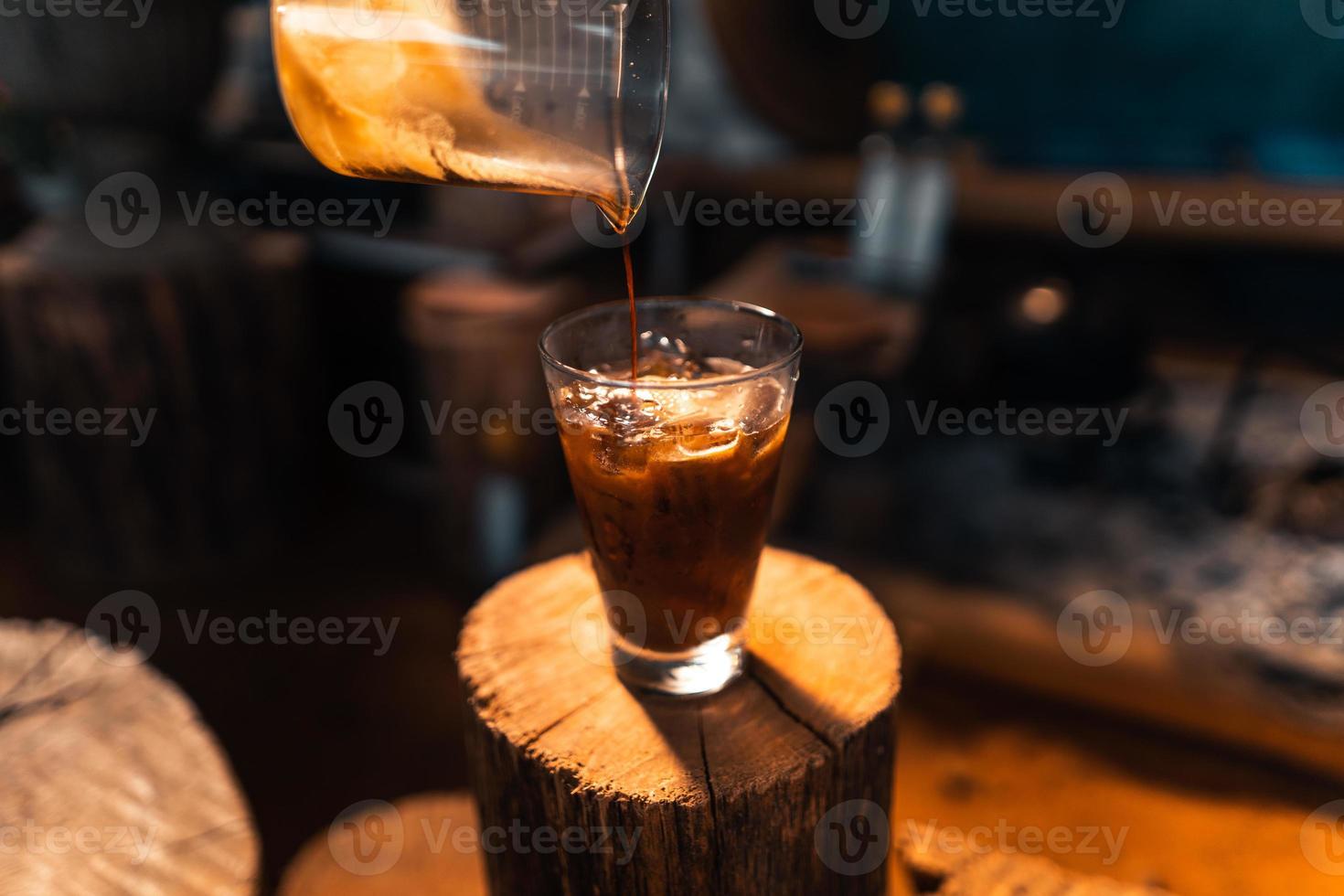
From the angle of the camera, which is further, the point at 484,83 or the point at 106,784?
the point at 106,784

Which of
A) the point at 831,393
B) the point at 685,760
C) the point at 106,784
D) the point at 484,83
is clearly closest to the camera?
the point at 484,83

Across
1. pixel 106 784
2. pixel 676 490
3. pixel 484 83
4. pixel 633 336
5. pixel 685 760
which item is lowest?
pixel 106 784

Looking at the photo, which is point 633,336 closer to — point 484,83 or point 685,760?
point 484,83

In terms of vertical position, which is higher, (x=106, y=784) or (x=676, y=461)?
(x=676, y=461)

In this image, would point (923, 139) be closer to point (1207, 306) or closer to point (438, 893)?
point (1207, 306)

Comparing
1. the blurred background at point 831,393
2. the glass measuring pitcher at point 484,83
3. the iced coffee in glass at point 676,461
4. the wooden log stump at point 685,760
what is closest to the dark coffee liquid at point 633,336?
the iced coffee in glass at point 676,461

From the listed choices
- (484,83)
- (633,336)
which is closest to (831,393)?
(633,336)
